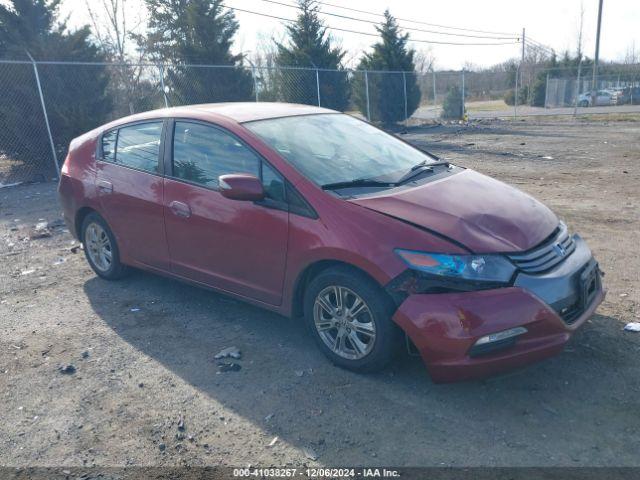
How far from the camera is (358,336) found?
3639mm

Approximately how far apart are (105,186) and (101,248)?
29.1 inches

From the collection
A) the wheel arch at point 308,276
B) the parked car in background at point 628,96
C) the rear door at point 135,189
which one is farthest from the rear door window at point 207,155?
the parked car in background at point 628,96

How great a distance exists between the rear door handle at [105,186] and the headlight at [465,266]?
313 centimetres

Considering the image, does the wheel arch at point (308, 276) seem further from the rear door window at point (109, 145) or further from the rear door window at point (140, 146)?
the rear door window at point (109, 145)

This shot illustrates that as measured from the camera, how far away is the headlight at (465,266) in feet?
10.6

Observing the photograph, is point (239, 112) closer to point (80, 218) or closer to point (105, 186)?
point (105, 186)

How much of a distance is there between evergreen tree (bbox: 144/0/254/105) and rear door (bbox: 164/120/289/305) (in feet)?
37.7

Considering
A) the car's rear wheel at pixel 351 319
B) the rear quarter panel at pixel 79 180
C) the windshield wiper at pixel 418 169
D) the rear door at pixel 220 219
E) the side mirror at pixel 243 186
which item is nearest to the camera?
the car's rear wheel at pixel 351 319

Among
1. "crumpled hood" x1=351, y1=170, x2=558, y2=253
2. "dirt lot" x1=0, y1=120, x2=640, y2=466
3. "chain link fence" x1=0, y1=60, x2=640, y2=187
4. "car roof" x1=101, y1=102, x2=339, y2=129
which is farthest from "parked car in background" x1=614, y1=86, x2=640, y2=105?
"crumpled hood" x1=351, y1=170, x2=558, y2=253

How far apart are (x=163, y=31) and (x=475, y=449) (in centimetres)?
2071

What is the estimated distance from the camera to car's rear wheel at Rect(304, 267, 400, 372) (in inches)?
135

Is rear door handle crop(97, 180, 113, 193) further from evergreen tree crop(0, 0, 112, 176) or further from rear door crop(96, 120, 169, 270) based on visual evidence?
evergreen tree crop(0, 0, 112, 176)

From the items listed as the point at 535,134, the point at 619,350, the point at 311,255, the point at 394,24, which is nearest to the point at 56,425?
the point at 311,255

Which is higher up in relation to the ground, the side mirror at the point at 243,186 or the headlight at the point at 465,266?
the side mirror at the point at 243,186
